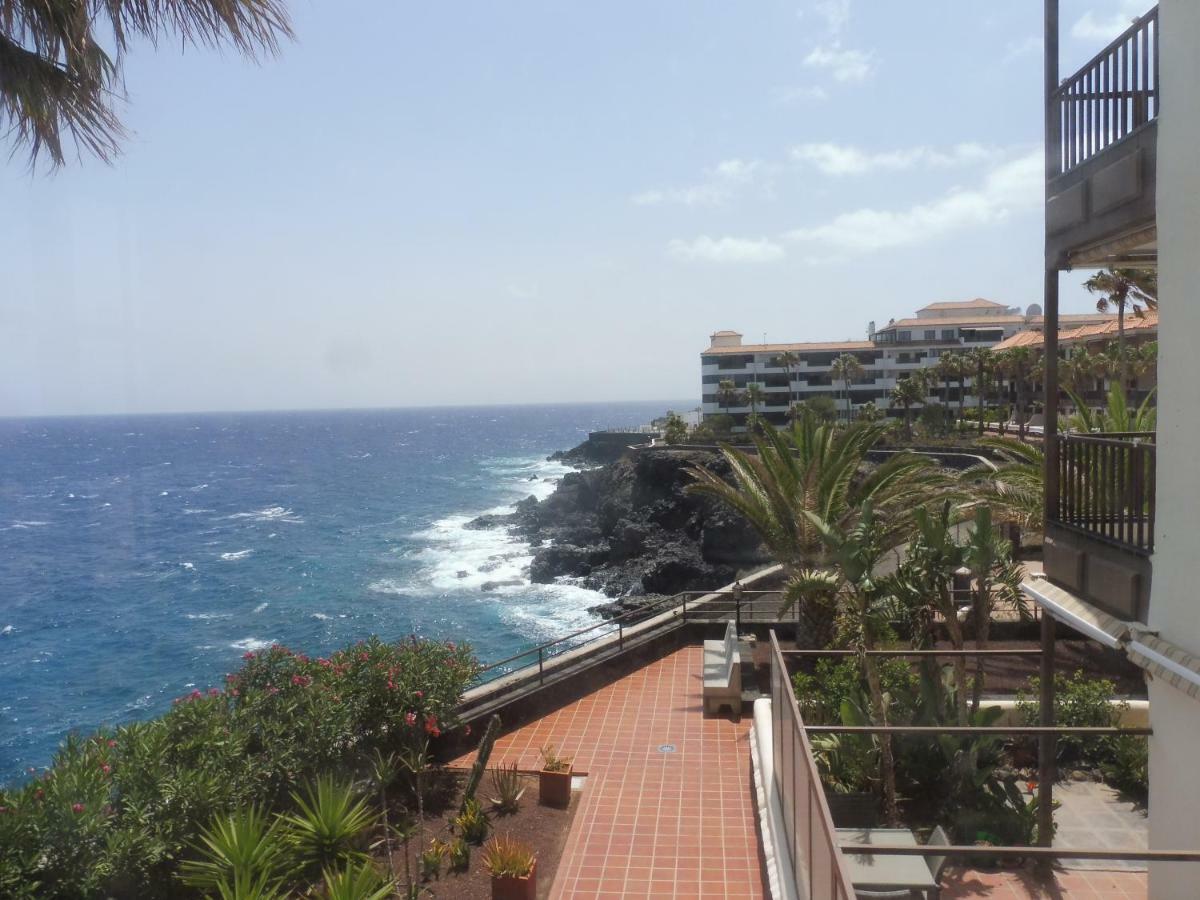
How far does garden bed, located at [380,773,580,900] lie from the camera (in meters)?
7.32

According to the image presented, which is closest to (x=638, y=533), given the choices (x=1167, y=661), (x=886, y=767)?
(x=886, y=767)

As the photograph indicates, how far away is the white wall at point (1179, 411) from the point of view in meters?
4.88

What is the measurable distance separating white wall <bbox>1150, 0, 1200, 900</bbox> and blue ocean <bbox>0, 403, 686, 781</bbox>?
12.7 meters

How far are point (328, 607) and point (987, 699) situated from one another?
3671 cm

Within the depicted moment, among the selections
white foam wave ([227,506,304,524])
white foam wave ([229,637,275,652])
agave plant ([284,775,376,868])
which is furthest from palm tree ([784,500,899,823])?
white foam wave ([227,506,304,524])

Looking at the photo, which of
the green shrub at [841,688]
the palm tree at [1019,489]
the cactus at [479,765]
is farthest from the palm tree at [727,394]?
the cactus at [479,765]

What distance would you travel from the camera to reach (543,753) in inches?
386

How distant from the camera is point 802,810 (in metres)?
5.47

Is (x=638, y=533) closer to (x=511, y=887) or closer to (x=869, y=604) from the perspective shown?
(x=869, y=604)

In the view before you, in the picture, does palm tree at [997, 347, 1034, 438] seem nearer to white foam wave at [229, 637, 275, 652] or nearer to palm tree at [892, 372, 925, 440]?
palm tree at [892, 372, 925, 440]

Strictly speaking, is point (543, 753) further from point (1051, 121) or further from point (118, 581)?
point (118, 581)

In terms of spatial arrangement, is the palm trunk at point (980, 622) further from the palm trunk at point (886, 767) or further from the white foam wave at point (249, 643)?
the white foam wave at point (249, 643)

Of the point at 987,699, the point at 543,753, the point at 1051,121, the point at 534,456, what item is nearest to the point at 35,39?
the point at 1051,121

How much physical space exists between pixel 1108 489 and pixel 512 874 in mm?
5374
